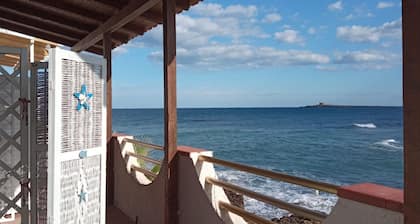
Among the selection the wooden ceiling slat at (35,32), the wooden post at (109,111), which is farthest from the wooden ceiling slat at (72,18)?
the wooden post at (109,111)

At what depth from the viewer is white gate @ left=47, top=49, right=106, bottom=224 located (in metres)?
2.27

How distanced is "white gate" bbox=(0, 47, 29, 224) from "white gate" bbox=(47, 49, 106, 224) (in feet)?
1.64

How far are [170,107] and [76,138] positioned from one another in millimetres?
905

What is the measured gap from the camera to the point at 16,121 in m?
2.98

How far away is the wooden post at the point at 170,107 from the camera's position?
3100mm

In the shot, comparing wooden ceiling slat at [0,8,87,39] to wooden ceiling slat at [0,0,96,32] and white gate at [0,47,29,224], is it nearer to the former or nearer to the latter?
wooden ceiling slat at [0,0,96,32]

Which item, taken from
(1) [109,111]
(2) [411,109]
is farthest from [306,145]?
(2) [411,109]

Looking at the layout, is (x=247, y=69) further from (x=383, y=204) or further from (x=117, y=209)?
(x=383, y=204)

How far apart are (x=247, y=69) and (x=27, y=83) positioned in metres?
42.1

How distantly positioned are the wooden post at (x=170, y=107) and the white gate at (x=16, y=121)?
111 centimetres

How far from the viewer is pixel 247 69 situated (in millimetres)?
44094

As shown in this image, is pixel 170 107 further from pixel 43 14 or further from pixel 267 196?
pixel 43 14

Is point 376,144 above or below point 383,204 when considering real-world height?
below

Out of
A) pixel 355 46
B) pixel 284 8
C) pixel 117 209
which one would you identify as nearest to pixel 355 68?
pixel 355 46
